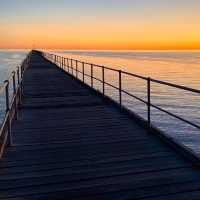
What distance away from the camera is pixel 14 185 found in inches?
222

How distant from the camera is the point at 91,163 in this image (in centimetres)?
659

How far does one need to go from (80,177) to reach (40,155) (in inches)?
55.5

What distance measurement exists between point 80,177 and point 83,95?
9.60 m

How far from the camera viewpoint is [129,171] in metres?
6.15

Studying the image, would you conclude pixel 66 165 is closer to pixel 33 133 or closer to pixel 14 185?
pixel 14 185

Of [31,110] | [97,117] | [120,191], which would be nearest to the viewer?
[120,191]

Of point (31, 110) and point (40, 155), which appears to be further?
point (31, 110)

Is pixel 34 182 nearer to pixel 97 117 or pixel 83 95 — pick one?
pixel 97 117

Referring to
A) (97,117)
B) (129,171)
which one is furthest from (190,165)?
(97,117)

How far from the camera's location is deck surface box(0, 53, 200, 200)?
17.6ft

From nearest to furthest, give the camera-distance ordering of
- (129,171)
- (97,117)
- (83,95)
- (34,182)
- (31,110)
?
(34,182), (129,171), (97,117), (31,110), (83,95)

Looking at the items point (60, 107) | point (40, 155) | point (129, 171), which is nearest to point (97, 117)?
point (60, 107)

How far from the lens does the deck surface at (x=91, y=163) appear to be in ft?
17.6

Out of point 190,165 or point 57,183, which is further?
point 190,165
